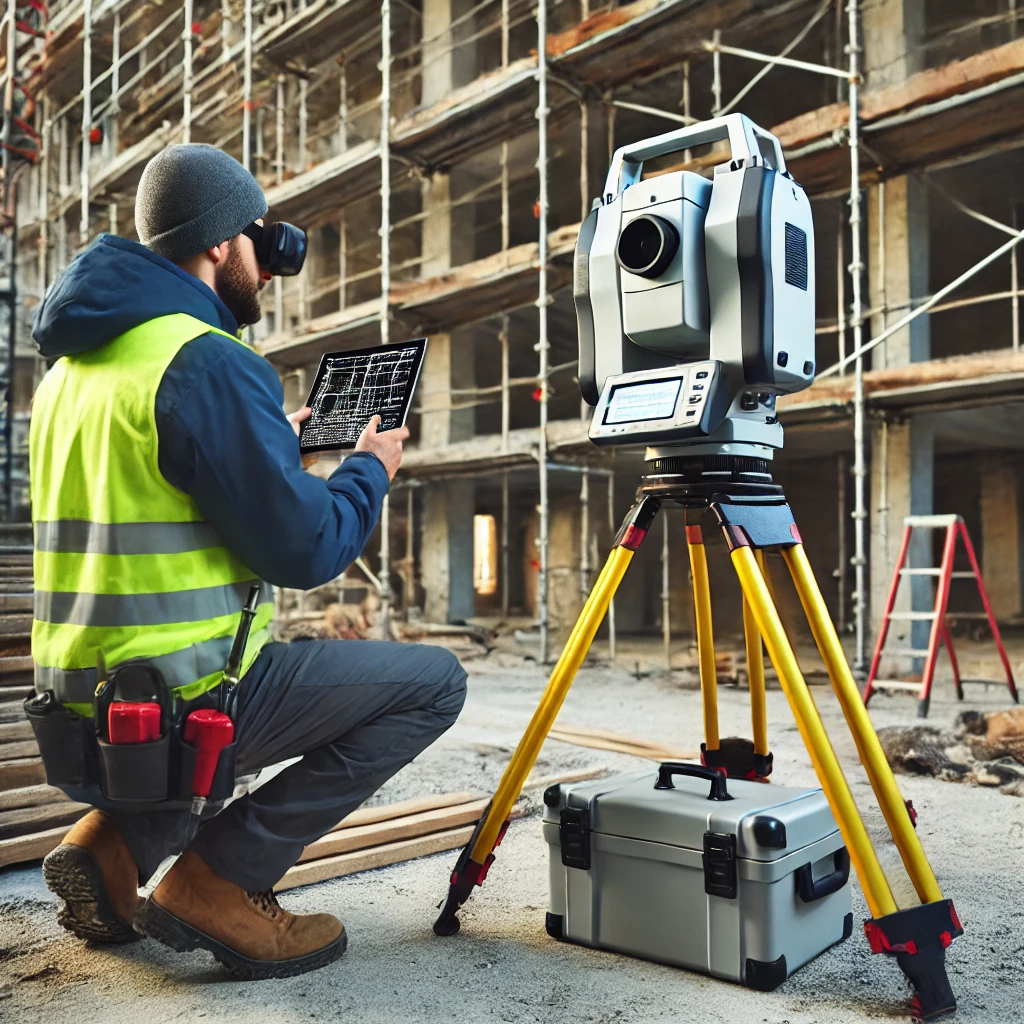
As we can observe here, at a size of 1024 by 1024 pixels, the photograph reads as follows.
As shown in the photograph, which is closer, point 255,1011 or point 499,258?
point 255,1011

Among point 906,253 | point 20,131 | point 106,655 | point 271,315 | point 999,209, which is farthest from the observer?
point 20,131

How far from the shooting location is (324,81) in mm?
13336

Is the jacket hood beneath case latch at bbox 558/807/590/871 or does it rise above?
above

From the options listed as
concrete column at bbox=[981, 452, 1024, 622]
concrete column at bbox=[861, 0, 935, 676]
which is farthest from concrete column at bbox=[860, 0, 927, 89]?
concrete column at bbox=[981, 452, 1024, 622]

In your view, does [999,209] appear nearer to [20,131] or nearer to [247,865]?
[247,865]

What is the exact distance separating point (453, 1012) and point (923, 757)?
3.04 metres

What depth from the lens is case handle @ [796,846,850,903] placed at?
2.09m

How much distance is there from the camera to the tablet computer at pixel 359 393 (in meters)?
2.16

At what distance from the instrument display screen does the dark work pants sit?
0.70 m

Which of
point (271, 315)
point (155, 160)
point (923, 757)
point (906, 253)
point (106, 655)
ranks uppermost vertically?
point (271, 315)

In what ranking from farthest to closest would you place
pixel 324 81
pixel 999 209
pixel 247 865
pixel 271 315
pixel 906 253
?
pixel 271 315 < pixel 324 81 < pixel 999 209 < pixel 906 253 < pixel 247 865

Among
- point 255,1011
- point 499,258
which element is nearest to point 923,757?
point 255,1011

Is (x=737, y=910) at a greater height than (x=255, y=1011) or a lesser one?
greater

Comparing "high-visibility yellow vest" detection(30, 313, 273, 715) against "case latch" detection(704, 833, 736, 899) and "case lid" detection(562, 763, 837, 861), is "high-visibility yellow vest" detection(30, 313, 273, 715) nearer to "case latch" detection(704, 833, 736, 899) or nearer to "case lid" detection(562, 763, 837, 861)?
"case lid" detection(562, 763, 837, 861)
